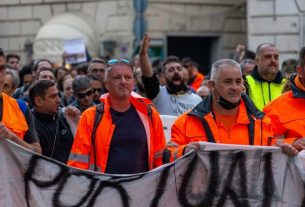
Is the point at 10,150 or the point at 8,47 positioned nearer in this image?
the point at 10,150

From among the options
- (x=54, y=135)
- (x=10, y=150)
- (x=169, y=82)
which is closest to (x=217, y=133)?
(x=10, y=150)

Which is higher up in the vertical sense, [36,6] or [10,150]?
[36,6]

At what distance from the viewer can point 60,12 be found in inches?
857

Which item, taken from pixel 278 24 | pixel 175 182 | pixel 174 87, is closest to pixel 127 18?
pixel 278 24

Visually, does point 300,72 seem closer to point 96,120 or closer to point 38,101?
point 96,120

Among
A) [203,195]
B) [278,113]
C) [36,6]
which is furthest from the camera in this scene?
Result: [36,6]

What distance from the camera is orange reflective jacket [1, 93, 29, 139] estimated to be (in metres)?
6.24

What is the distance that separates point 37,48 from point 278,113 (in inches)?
579

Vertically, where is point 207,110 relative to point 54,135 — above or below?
above

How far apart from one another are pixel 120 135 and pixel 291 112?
1.25 meters

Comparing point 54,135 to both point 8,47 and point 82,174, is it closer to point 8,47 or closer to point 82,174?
point 82,174

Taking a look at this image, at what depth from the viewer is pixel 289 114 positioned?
21.4 feet

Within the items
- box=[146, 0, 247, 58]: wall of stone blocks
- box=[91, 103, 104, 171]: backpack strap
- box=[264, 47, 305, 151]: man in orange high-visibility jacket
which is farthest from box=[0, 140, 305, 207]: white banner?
box=[146, 0, 247, 58]: wall of stone blocks

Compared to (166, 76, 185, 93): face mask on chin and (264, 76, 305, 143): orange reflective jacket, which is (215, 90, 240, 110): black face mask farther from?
(166, 76, 185, 93): face mask on chin
